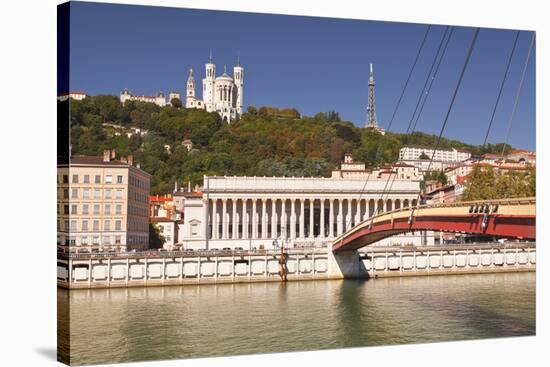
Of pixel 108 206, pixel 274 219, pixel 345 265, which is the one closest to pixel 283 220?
pixel 274 219

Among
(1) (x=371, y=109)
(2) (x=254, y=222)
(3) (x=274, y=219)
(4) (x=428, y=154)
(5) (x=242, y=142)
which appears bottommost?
(2) (x=254, y=222)

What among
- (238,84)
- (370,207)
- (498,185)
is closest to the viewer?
(498,185)

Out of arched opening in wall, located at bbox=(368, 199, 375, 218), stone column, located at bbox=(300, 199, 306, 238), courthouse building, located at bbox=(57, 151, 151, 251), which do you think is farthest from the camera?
arched opening in wall, located at bbox=(368, 199, 375, 218)

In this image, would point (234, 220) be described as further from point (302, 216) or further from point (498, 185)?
A: point (498, 185)

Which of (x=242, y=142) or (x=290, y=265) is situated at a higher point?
(x=242, y=142)

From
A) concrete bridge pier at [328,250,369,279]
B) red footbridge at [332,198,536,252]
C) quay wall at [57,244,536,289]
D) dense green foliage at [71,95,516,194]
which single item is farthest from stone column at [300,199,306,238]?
red footbridge at [332,198,536,252]

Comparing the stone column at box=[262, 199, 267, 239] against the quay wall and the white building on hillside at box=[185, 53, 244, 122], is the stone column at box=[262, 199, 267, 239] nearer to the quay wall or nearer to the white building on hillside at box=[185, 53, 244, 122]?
the white building on hillside at box=[185, 53, 244, 122]

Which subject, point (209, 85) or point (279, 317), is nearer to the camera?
point (279, 317)
